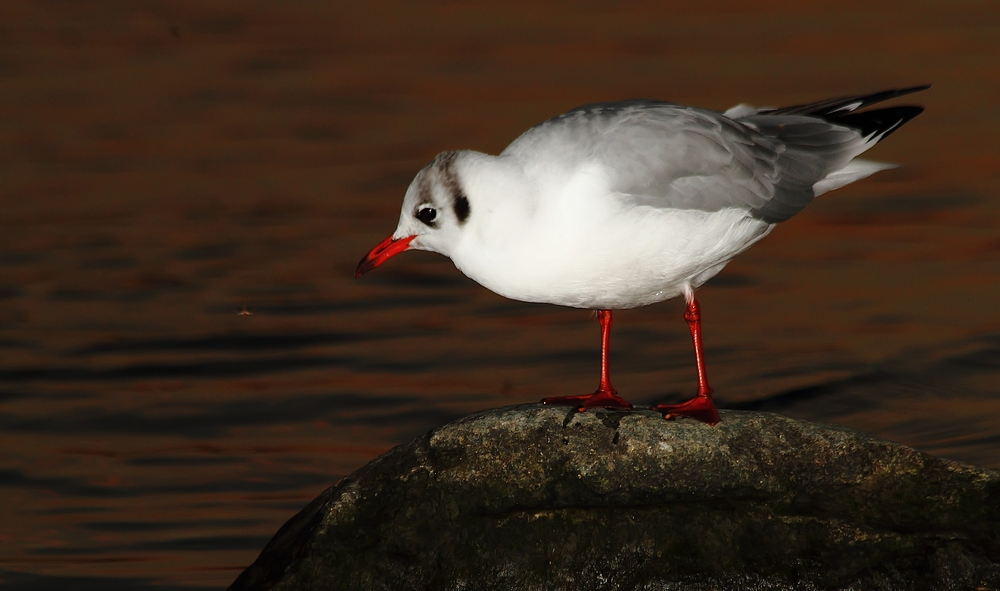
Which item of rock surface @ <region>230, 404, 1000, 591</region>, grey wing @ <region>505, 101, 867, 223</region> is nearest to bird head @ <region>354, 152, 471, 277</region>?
grey wing @ <region>505, 101, 867, 223</region>

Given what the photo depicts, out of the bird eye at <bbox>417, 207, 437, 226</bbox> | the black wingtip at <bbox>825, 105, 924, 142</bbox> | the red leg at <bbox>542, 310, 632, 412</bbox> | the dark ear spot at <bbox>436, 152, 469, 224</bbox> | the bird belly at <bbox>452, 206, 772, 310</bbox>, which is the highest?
the black wingtip at <bbox>825, 105, 924, 142</bbox>

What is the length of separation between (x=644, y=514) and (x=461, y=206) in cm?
152

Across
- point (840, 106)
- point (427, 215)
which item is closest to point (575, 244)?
point (427, 215)

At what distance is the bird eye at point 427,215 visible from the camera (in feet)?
20.3

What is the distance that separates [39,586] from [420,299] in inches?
185

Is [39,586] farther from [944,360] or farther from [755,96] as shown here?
[755,96]

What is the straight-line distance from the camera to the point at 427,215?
6.19 m

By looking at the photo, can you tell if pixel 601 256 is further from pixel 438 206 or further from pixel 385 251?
pixel 385 251

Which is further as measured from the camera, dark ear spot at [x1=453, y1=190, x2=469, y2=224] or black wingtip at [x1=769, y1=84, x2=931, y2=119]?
black wingtip at [x1=769, y1=84, x2=931, y2=119]

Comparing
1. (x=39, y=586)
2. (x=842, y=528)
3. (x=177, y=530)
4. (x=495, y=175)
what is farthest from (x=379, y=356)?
(x=842, y=528)

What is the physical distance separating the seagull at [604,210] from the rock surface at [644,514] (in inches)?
13.6

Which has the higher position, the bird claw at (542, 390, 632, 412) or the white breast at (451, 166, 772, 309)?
the white breast at (451, 166, 772, 309)

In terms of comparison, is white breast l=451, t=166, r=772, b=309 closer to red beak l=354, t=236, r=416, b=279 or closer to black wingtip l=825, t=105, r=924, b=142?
red beak l=354, t=236, r=416, b=279

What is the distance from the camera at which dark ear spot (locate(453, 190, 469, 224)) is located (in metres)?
6.12
